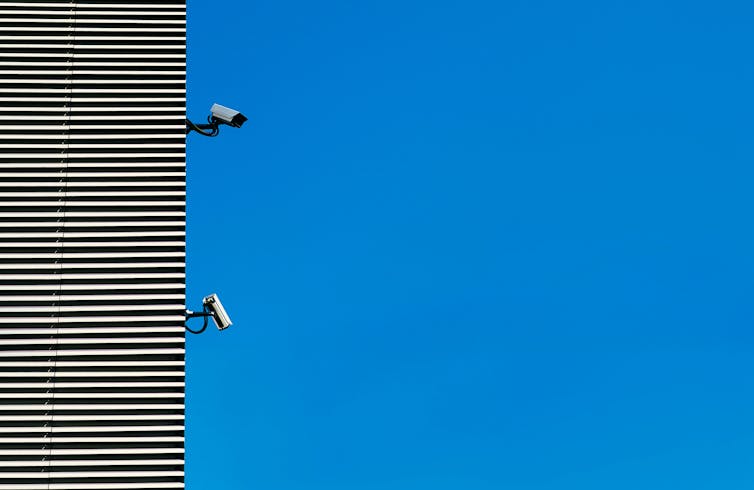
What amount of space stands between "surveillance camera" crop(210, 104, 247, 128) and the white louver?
28 cm

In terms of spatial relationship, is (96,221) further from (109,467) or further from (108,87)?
(109,467)

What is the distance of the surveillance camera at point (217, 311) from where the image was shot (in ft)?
26.6

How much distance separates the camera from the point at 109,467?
296 inches

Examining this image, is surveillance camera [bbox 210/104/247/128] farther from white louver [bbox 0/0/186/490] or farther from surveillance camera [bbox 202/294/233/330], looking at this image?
surveillance camera [bbox 202/294/233/330]

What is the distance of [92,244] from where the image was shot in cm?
807

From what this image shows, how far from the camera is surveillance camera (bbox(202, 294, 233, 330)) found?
8094mm

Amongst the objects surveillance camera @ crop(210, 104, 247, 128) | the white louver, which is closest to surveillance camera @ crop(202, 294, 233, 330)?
the white louver

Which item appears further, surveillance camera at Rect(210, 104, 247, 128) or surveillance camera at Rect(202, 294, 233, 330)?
surveillance camera at Rect(210, 104, 247, 128)

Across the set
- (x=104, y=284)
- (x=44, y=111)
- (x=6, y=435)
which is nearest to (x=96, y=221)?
(x=104, y=284)

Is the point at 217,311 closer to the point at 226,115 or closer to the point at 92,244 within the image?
the point at 92,244

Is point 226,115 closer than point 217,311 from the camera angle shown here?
No

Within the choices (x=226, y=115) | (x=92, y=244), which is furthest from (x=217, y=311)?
(x=226, y=115)

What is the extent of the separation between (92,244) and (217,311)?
1.00 metres

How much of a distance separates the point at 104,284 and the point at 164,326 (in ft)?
1.74
